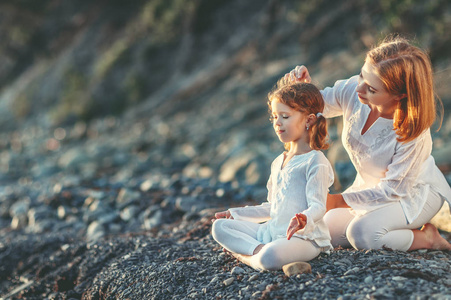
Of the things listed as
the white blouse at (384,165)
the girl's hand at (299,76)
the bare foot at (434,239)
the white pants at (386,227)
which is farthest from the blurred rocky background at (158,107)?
the white pants at (386,227)

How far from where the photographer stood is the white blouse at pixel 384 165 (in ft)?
11.4

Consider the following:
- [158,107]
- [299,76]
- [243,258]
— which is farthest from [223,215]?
[158,107]

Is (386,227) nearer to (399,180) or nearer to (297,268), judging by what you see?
(399,180)

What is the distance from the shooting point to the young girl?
3.22 metres

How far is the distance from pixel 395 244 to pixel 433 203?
0.43m

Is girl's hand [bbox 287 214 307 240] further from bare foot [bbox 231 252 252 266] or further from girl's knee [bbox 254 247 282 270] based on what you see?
bare foot [bbox 231 252 252 266]

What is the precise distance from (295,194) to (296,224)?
30 centimetres

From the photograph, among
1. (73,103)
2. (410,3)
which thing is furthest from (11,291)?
(73,103)

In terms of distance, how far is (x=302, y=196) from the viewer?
332 centimetres

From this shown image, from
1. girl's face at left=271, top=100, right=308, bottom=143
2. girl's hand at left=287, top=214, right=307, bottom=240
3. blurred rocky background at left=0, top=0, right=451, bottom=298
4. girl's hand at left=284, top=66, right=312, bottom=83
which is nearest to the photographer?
girl's hand at left=287, top=214, right=307, bottom=240

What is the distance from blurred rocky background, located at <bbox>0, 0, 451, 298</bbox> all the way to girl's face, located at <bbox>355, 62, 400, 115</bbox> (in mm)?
580

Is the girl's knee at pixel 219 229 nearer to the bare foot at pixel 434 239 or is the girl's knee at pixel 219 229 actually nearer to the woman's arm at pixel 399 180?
the woman's arm at pixel 399 180

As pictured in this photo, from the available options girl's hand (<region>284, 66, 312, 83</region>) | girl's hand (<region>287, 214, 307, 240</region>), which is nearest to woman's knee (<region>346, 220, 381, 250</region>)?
girl's hand (<region>287, 214, 307, 240</region>)

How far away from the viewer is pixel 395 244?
3574mm
